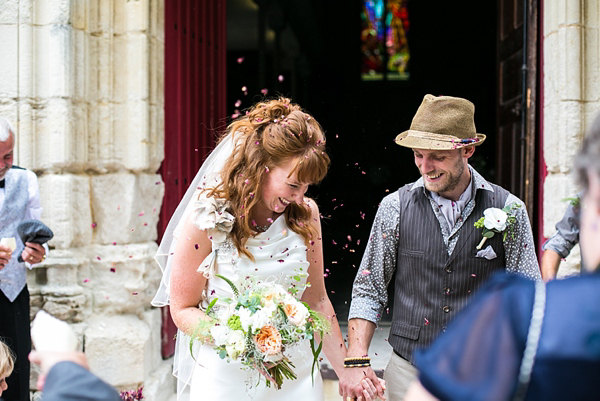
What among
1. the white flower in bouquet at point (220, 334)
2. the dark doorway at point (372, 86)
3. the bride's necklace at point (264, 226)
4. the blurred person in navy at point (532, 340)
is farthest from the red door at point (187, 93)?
the dark doorway at point (372, 86)

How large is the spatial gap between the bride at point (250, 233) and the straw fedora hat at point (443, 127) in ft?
1.43

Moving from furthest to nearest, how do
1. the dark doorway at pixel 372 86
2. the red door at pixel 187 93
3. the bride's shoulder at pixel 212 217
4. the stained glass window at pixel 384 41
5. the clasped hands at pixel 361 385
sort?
the stained glass window at pixel 384 41
the dark doorway at pixel 372 86
the red door at pixel 187 93
the clasped hands at pixel 361 385
the bride's shoulder at pixel 212 217

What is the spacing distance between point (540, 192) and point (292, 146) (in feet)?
9.10

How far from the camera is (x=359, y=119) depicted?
15.7m

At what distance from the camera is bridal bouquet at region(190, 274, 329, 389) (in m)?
2.33

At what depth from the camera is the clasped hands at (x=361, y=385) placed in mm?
2746

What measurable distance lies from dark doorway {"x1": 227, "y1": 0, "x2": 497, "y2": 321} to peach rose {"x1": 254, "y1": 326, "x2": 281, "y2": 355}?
1077 centimetres

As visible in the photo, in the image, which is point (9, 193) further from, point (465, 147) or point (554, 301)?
point (554, 301)

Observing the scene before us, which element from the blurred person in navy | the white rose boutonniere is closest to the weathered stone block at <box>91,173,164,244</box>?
the white rose boutonniere

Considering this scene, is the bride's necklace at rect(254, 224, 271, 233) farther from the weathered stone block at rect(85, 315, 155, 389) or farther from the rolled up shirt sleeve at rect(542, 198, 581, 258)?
the weathered stone block at rect(85, 315, 155, 389)

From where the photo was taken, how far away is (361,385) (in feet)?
9.04

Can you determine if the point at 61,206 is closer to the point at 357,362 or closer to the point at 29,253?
the point at 29,253

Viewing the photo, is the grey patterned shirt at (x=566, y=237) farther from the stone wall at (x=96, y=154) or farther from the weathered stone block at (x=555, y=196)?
the stone wall at (x=96, y=154)

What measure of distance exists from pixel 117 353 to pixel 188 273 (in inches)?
80.5
